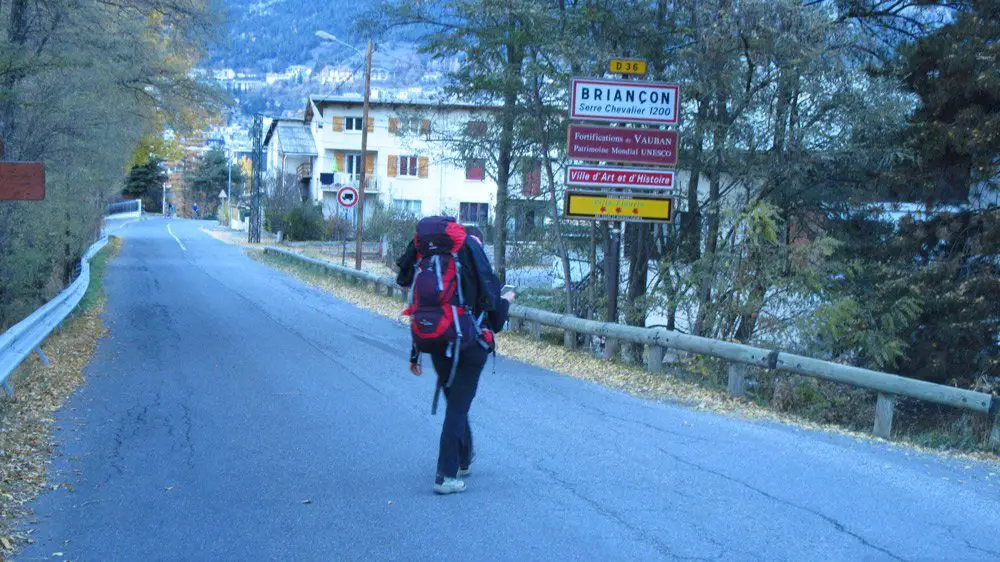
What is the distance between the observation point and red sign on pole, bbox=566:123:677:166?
13.7m

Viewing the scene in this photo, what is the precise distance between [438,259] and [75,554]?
2.66 metres

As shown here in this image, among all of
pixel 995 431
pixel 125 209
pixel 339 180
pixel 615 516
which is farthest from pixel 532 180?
pixel 125 209

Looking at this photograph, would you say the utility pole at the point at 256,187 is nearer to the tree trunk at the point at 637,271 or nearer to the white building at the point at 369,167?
the white building at the point at 369,167

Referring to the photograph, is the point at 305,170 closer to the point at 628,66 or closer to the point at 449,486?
the point at 628,66

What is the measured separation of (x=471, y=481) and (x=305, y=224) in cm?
4783

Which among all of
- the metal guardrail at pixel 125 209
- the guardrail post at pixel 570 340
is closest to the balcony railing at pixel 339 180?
the metal guardrail at pixel 125 209

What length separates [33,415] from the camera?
29.4 ft

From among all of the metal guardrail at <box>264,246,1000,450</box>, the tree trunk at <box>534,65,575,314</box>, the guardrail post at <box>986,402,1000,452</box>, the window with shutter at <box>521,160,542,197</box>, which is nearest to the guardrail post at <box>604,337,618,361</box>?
the metal guardrail at <box>264,246,1000,450</box>

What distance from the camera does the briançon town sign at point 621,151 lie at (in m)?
13.5

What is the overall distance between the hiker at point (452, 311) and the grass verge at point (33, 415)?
2.55 m

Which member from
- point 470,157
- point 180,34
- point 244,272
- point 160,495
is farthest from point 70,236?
point 160,495

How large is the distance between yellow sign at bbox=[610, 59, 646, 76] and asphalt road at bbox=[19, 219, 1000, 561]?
15.9 ft

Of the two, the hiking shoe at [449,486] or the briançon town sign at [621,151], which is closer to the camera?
the hiking shoe at [449,486]

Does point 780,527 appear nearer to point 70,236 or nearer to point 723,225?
point 723,225
